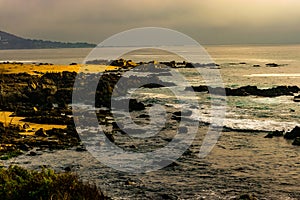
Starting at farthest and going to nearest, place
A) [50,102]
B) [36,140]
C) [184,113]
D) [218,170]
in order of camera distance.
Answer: [50,102] < [184,113] < [36,140] < [218,170]

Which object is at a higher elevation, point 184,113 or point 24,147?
point 184,113

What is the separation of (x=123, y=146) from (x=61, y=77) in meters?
34.4

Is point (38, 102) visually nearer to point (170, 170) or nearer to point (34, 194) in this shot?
point (170, 170)

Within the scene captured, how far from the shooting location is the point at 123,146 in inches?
915

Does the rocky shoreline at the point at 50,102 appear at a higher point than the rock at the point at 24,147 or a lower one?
higher

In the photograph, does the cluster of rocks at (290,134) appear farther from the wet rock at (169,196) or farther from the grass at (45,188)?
the grass at (45,188)

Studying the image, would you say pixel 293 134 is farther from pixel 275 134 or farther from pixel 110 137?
pixel 110 137

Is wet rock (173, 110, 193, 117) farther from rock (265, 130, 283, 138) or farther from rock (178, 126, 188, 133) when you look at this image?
rock (265, 130, 283, 138)

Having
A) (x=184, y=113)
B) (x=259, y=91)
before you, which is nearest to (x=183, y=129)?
(x=184, y=113)

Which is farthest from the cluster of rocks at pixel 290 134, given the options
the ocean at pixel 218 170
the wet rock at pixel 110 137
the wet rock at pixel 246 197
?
the wet rock at pixel 246 197

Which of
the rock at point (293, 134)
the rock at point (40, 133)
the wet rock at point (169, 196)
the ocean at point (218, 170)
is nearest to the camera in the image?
the wet rock at point (169, 196)

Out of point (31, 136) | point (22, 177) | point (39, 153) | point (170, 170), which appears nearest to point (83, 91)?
point (31, 136)

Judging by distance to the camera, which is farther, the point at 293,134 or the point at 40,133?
the point at 293,134

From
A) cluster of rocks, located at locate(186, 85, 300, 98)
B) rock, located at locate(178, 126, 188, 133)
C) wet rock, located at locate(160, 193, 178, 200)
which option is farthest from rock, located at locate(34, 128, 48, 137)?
cluster of rocks, located at locate(186, 85, 300, 98)
